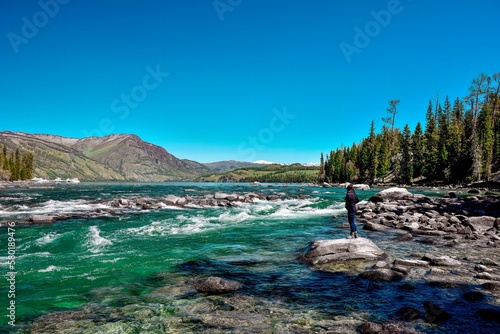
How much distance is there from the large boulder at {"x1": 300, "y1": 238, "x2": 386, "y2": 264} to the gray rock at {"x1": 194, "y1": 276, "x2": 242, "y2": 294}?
186 inches

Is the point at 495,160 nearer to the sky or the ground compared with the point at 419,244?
nearer to the sky

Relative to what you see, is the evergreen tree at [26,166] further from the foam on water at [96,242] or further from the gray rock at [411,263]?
the gray rock at [411,263]

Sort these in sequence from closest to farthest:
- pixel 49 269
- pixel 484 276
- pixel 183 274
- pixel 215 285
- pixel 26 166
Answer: pixel 215 285 → pixel 484 276 → pixel 183 274 → pixel 49 269 → pixel 26 166

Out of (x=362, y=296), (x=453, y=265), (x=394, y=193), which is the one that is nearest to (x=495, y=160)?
(x=394, y=193)

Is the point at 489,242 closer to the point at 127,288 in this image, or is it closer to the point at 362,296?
the point at 362,296

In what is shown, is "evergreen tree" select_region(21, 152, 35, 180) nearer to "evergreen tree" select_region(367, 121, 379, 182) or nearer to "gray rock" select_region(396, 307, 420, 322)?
"evergreen tree" select_region(367, 121, 379, 182)

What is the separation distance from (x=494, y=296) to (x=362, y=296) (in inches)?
162

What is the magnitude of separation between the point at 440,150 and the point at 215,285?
355ft

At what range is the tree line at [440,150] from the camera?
8612 cm

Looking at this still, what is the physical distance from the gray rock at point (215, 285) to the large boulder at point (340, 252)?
186 inches

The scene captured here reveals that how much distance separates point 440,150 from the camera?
322ft

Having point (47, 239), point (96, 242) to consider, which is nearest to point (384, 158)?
point (96, 242)

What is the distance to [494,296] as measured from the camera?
972cm

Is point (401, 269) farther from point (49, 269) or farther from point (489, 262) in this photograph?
point (49, 269)
